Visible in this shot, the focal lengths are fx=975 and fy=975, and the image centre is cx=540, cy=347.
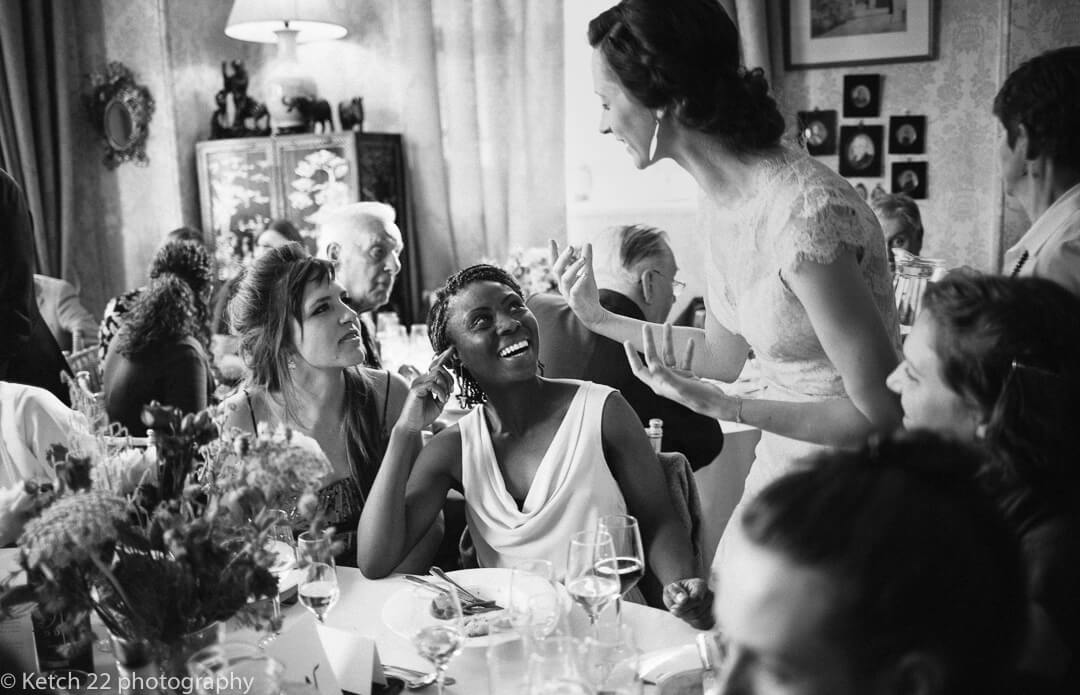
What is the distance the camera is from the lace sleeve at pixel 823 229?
1635 millimetres

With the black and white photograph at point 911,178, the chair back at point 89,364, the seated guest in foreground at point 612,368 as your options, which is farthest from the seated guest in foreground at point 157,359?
the black and white photograph at point 911,178

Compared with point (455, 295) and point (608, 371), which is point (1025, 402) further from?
point (608, 371)

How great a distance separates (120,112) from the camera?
6145mm

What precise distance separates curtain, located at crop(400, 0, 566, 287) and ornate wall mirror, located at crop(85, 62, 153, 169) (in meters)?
1.66

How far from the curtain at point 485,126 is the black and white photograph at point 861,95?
1654mm

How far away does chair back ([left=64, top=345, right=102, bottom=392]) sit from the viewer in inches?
162

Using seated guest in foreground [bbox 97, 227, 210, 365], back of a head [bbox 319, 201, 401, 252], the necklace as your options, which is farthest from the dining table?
seated guest in foreground [bbox 97, 227, 210, 365]

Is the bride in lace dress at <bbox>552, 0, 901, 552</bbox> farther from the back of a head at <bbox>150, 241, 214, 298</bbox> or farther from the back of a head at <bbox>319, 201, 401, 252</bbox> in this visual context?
the back of a head at <bbox>150, 241, 214, 298</bbox>

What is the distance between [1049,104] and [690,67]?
2.20ft

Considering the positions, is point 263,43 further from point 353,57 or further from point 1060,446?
point 1060,446

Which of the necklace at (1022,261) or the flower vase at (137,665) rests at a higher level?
the necklace at (1022,261)

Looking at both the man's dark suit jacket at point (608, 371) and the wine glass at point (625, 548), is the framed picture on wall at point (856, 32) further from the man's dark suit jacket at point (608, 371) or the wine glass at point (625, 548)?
the wine glass at point (625, 548)

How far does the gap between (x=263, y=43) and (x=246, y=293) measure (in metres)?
4.52

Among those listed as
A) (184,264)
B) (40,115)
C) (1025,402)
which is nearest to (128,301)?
(184,264)
